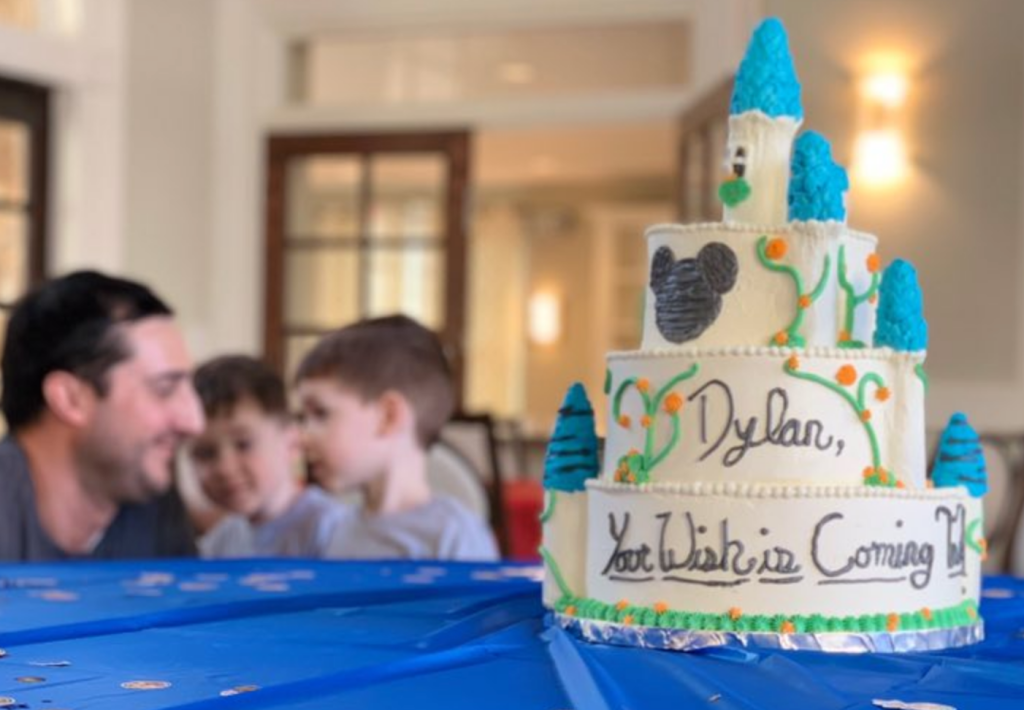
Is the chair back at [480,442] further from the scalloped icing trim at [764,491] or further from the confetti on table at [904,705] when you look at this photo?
the confetti on table at [904,705]

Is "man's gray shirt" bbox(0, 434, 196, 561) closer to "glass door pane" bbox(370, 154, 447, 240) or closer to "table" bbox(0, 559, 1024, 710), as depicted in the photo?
"table" bbox(0, 559, 1024, 710)

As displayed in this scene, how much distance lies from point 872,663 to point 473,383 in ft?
41.7

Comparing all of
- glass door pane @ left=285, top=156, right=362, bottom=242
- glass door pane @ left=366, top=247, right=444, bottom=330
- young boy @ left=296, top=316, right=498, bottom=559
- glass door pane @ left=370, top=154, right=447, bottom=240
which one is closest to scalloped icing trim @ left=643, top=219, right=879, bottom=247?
young boy @ left=296, top=316, right=498, bottom=559

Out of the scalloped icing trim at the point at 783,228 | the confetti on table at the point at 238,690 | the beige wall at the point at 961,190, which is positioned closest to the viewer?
the confetti on table at the point at 238,690

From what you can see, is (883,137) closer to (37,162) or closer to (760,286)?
(37,162)

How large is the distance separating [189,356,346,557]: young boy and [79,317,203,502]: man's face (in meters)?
0.38

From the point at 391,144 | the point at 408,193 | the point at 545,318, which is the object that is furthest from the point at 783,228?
the point at 545,318

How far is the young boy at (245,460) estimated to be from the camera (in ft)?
8.98

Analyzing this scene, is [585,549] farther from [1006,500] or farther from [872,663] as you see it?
[1006,500]

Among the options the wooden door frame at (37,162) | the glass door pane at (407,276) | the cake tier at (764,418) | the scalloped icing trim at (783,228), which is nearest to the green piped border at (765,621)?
the cake tier at (764,418)

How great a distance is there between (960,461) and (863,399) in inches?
6.2

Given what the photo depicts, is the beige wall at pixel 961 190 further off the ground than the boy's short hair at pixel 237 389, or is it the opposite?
the beige wall at pixel 961 190

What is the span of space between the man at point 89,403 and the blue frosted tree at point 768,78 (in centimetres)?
115

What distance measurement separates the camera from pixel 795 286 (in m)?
1.43
